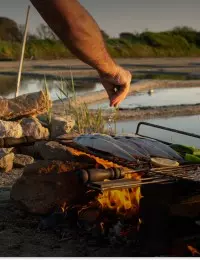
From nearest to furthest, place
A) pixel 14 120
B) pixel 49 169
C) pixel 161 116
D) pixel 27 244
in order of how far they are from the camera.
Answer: pixel 27 244
pixel 49 169
pixel 14 120
pixel 161 116

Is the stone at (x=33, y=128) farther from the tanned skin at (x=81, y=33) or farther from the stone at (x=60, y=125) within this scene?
the tanned skin at (x=81, y=33)

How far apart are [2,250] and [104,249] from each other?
586 millimetres

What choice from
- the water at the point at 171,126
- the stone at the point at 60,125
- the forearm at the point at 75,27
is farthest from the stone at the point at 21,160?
the forearm at the point at 75,27

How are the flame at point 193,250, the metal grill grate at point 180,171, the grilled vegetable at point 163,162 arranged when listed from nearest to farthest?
1. the flame at point 193,250
2. the metal grill grate at point 180,171
3. the grilled vegetable at point 163,162

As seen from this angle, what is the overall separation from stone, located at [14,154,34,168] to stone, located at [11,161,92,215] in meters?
1.71

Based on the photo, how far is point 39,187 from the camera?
4.44m

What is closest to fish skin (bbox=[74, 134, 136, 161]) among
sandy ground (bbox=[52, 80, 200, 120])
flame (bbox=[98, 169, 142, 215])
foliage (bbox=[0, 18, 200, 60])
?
flame (bbox=[98, 169, 142, 215])

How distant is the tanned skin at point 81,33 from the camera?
284 cm

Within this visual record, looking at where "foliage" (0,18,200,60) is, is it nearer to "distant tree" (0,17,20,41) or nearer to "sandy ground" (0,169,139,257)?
"distant tree" (0,17,20,41)

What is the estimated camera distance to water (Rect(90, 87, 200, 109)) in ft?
41.5

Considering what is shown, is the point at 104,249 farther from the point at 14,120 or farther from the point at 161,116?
the point at 161,116

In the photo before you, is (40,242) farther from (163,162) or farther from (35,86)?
(35,86)

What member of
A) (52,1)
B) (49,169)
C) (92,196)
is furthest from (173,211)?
(52,1)

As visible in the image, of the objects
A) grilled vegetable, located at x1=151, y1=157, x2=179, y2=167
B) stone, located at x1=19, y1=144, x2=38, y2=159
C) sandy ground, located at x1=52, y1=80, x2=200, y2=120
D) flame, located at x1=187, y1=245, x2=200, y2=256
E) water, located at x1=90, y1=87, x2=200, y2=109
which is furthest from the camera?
water, located at x1=90, y1=87, x2=200, y2=109
